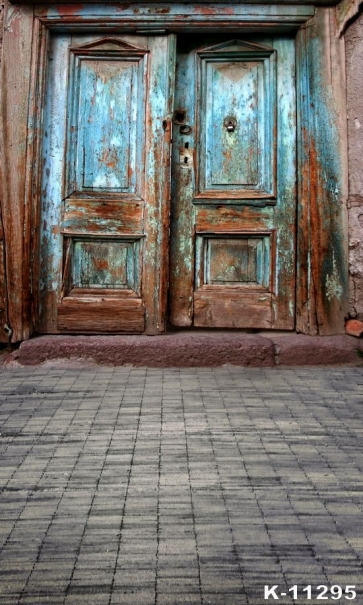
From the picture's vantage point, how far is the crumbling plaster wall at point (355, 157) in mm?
4160

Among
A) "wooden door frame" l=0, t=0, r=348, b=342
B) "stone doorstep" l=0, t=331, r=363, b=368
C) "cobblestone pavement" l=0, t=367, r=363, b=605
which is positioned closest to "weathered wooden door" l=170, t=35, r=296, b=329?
"wooden door frame" l=0, t=0, r=348, b=342

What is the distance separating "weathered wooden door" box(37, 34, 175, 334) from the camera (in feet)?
14.2

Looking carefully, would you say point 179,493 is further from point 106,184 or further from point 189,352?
point 106,184

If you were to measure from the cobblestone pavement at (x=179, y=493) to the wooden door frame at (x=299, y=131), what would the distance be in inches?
35.5

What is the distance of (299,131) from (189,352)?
1645 mm

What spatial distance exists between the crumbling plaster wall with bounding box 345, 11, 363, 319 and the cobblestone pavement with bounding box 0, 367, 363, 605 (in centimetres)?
89

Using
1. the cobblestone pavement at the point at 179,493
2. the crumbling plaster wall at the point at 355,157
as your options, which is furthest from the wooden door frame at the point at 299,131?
the cobblestone pavement at the point at 179,493

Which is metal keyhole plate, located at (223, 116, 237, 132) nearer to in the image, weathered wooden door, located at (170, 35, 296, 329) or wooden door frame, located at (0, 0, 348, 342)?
weathered wooden door, located at (170, 35, 296, 329)

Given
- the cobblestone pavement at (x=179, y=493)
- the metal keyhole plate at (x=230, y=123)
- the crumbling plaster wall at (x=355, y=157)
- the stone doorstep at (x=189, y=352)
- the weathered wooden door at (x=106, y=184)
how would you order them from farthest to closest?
the metal keyhole plate at (x=230, y=123)
the weathered wooden door at (x=106, y=184)
the crumbling plaster wall at (x=355, y=157)
the stone doorstep at (x=189, y=352)
the cobblestone pavement at (x=179, y=493)

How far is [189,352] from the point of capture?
4.05 meters

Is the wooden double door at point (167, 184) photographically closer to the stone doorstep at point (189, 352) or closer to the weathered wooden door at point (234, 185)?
the weathered wooden door at point (234, 185)

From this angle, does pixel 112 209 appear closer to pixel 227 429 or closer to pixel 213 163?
pixel 213 163

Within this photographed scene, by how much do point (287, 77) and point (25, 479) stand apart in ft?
10.8

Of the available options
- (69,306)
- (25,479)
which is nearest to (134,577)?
(25,479)
